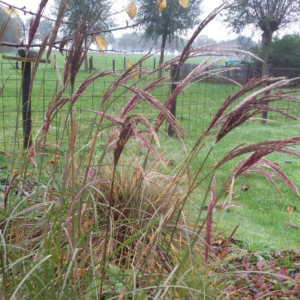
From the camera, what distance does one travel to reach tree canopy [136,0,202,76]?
2433cm

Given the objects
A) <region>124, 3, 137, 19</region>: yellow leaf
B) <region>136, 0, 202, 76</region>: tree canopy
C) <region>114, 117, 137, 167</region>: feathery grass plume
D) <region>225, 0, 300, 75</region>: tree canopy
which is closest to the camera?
<region>114, 117, 137, 167</region>: feathery grass plume

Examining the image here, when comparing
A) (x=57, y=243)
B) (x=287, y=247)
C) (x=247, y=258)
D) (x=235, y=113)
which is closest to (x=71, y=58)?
(x=235, y=113)

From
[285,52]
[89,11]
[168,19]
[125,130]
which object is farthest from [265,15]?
[125,130]

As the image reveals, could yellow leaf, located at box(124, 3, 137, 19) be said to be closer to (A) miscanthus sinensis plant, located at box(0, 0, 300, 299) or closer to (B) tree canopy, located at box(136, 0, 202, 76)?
(A) miscanthus sinensis plant, located at box(0, 0, 300, 299)

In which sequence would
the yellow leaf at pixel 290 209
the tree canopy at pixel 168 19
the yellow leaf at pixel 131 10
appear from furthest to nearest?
1. the tree canopy at pixel 168 19
2. the yellow leaf at pixel 290 209
3. the yellow leaf at pixel 131 10

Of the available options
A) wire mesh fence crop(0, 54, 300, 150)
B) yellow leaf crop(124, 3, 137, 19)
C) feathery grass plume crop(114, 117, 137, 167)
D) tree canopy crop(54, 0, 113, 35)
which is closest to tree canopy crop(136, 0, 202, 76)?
Answer: tree canopy crop(54, 0, 113, 35)

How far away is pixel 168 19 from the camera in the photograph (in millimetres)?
24875

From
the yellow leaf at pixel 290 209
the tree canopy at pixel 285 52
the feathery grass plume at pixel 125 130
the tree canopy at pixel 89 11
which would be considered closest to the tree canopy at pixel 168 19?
the tree canopy at pixel 89 11

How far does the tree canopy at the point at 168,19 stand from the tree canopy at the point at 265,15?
4.11 metres

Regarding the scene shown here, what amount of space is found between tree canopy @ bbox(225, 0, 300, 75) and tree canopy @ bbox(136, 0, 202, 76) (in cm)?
411

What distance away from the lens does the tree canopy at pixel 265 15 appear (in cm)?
2145

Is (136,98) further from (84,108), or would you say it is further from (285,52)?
(285,52)

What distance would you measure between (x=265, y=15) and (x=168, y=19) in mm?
6725

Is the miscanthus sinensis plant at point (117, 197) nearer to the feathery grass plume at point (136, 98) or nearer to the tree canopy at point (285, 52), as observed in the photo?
the feathery grass plume at point (136, 98)
